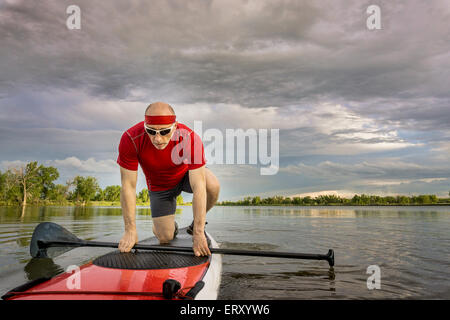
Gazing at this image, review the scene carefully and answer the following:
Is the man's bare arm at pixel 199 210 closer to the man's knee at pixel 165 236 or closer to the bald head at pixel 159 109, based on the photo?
the bald head at pixel 159 109

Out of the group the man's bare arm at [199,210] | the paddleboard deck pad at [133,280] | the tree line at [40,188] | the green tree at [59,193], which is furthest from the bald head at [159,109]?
the green tree at [59,193]

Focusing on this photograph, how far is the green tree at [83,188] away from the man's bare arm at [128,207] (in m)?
78.8

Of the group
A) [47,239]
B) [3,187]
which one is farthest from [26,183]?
[47,239]

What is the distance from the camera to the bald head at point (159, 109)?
374cm

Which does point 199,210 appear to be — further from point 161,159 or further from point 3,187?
point 3,187

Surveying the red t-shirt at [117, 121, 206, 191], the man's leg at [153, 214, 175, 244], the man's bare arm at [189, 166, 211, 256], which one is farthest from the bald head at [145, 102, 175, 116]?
the man's leg at [153, 214, 175, 244]

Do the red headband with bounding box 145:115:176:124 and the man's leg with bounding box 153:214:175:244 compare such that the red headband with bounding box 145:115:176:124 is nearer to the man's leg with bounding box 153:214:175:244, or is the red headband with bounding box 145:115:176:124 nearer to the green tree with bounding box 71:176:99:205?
the man's leg with bounding box 153:214:175:244

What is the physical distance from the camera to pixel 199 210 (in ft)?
14.0

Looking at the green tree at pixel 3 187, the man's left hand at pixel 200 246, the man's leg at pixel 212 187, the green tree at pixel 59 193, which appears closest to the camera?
the man's left hand at pixel 200 246

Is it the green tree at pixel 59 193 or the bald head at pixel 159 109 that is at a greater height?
the bald head at pixel 159 109

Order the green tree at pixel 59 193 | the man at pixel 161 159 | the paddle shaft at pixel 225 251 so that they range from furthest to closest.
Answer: the green tree at pixel 59 193, the paddle shaft at pixel 225 251, the man at pixel 161 159

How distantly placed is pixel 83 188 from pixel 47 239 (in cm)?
7798

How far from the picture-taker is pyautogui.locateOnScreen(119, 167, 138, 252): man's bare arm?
421cm
